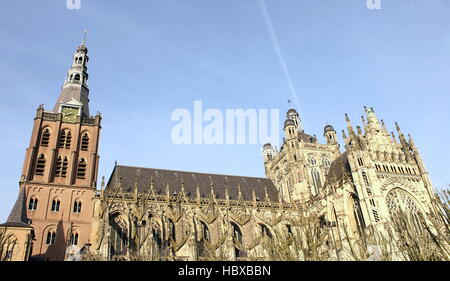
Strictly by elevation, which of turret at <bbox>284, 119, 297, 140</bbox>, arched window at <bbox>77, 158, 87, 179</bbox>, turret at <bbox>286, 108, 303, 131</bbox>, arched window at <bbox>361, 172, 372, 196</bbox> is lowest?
arched window at <bbox>361, 172, 372, 196</bbox>

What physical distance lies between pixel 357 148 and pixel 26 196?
37593mm

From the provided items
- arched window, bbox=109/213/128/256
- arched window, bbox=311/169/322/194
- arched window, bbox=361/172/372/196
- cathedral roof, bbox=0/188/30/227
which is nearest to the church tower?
cathedral roof, bbox=0/188/30/227

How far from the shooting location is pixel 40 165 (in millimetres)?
37938

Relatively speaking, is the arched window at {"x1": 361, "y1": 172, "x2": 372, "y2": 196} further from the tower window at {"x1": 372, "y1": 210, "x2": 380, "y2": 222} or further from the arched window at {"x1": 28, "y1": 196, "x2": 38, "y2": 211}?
the arched window at {"x1": 28, "y1": 196, "x2": 38, "y2": 211}

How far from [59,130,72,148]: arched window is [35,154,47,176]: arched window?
260 centimetres

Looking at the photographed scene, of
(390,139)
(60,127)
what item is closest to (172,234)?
(60,127)

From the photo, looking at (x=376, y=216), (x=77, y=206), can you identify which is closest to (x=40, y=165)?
(x=77, y=206)

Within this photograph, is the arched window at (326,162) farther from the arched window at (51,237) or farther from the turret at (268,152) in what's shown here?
the arched window at (51,237)

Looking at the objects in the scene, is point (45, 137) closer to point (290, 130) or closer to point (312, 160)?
point (290, 130)

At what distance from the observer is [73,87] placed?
46406mm

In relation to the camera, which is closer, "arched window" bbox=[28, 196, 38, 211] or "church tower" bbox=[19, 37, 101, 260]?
"church tower" bbox=[19, 37, 101, 260]

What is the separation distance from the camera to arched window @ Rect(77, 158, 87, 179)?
3900 centimetres
